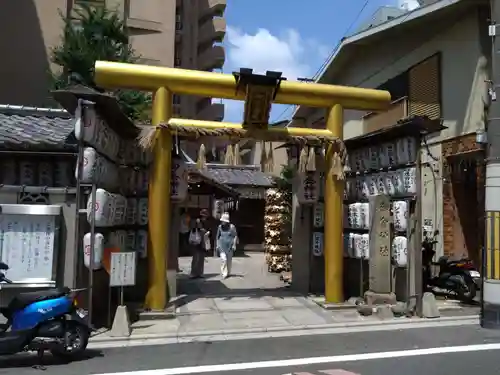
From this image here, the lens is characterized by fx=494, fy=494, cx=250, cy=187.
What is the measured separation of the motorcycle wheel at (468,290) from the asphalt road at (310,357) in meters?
2.77

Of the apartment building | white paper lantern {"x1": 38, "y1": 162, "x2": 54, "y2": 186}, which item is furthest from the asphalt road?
the apartment building

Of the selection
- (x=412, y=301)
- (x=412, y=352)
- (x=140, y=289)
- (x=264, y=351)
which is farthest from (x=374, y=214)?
(x=140, y=289)

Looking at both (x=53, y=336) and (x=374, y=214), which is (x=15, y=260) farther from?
(x=374, y=214)

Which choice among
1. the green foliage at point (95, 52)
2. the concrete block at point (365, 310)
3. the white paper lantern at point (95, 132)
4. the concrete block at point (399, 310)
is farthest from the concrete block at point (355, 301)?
the green foliage at point (95, 52)

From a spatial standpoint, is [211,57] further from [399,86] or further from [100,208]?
[100,208]

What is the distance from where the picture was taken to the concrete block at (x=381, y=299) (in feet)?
36.2

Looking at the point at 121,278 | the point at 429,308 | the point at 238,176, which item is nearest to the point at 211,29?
→ the point at 238,176

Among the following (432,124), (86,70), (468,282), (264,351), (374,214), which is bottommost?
(264,351)

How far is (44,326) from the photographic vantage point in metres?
7.16

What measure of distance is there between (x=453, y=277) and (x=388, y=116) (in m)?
7.52

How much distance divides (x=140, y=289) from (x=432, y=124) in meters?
7.52

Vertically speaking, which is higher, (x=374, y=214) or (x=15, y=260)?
(x=374, y=214)

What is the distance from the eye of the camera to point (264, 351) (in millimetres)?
8117

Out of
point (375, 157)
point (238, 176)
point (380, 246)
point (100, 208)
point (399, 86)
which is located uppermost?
point (399, 86)
